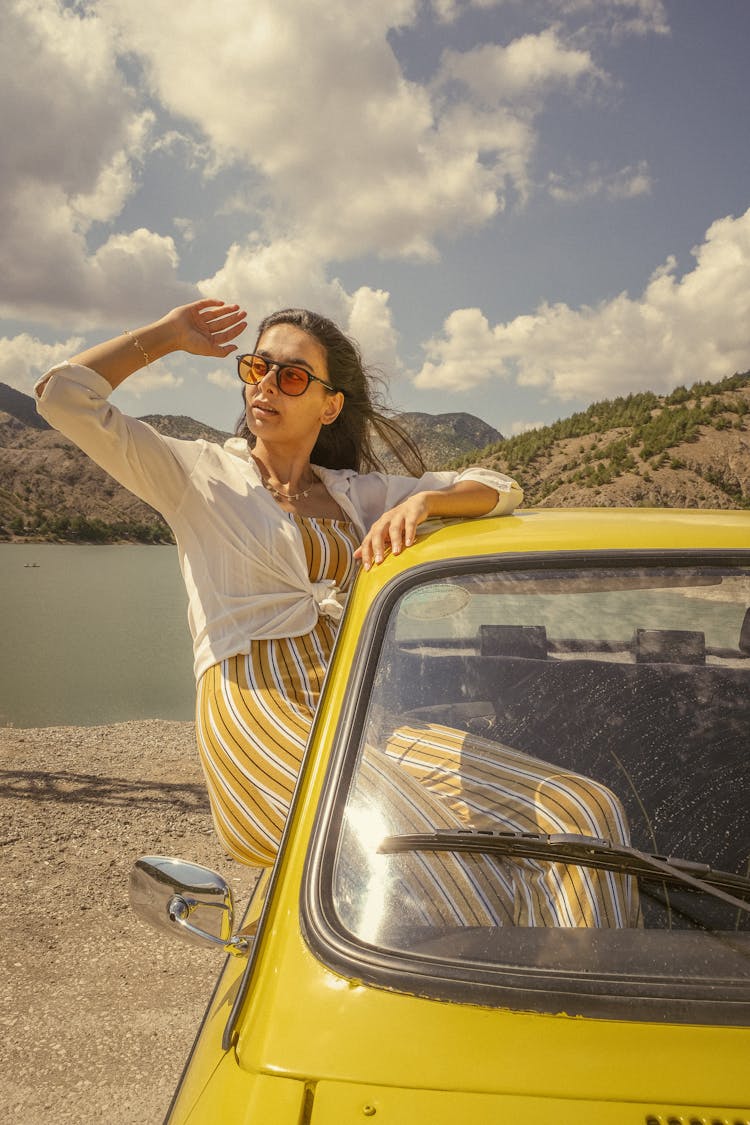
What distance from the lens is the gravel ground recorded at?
2.78m

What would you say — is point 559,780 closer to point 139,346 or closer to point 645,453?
point 139,346

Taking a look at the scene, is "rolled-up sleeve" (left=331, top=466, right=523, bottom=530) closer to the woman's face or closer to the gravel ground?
the woman's face

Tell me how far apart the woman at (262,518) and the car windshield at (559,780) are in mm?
43

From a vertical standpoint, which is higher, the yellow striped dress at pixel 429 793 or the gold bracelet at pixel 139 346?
the gold bracelet at pixel 139 346

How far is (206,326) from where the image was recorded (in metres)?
2.73

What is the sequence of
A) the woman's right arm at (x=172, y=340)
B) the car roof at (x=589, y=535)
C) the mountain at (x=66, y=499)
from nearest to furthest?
the car roof at (x=589, y=535)
the woman's right arm at (x=172, y=340)
the mountain at (x=66, y=499)

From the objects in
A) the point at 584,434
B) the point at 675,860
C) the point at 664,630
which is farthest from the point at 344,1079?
the point at 584,434

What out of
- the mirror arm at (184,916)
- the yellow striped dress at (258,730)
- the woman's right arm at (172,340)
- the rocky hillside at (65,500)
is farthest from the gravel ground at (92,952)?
the rocky hillside at (65,500)

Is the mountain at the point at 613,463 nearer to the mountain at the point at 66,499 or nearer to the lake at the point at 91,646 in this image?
the mountain at the point at 66,499

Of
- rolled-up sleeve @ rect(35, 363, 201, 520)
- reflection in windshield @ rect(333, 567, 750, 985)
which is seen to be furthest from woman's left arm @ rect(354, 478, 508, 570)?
rolled-up sleeve @ rect(35, 363, 201, 520)

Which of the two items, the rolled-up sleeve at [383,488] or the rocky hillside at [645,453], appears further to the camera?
the rocky hillside at [645,453]

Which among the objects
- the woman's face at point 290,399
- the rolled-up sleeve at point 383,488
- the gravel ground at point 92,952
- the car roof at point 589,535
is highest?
the woman's face at point 290,399

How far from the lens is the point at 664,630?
1.75 m

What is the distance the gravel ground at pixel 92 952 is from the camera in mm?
2775
